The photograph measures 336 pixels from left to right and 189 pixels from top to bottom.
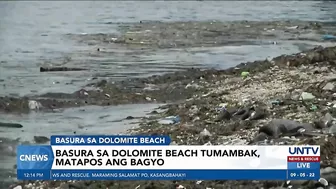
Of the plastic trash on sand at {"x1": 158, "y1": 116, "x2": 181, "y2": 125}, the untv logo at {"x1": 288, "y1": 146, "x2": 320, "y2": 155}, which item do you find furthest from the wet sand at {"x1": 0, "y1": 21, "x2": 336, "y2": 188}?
the untv logo at {"x1": 288, "y1": 146, "x2": 320, "y2": 155}

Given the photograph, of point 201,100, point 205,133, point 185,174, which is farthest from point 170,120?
point 185,174

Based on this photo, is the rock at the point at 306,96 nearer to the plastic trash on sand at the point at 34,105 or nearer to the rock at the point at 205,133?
the rock at the point at 205,133

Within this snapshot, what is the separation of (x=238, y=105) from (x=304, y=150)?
11.9 feet

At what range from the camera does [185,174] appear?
19.0 feet

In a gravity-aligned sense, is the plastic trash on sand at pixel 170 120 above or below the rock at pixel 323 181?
below

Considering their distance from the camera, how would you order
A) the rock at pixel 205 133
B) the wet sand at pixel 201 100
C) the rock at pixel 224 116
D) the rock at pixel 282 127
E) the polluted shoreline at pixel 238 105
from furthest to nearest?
the rock at pixel 224 116 < the rock at pixel 205 133 < the wet sand at pixel 201 100 < the rock at pixel 282 127 < the polluted shoreline at pixel 238 105

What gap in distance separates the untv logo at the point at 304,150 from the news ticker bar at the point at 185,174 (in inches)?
7.5

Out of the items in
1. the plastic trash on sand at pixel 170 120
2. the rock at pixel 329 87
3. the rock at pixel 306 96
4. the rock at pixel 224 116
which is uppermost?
the rock at pixel 329 87

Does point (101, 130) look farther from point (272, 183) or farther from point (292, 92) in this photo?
point (272, 183)

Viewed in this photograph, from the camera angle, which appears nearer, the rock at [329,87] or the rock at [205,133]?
the rock at [205,133]

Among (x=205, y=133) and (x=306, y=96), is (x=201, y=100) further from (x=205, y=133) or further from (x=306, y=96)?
(x=205, y=133)

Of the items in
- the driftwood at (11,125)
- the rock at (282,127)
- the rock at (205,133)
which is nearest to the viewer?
the rock at (282,127)

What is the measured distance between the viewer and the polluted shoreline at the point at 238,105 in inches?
253

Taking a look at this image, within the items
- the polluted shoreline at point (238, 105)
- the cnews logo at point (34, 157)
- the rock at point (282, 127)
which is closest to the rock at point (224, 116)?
the polluted shoreline at point (238, 105)
